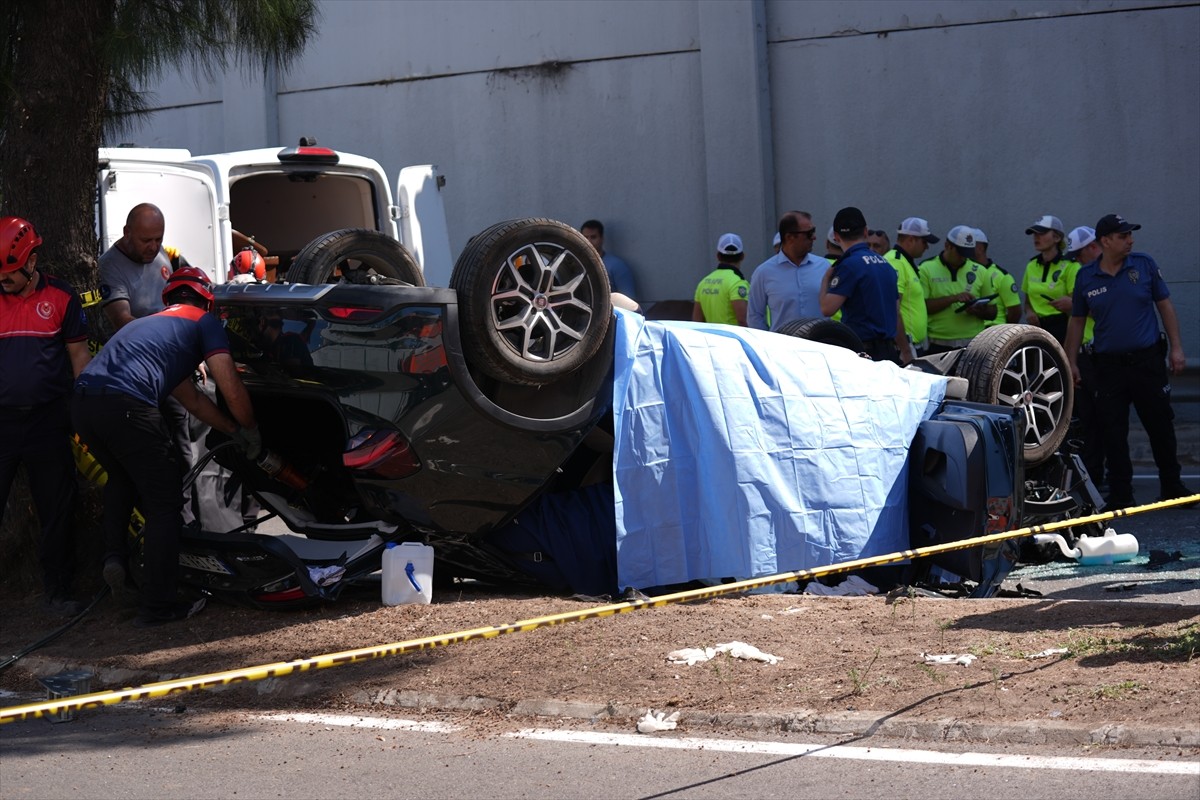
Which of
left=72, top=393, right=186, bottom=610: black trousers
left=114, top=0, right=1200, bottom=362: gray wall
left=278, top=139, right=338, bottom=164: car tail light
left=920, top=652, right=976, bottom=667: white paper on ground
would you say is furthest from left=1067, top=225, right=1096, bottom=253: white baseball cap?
Answer: left=72, top=393, right=186, bottom=610: black trousers

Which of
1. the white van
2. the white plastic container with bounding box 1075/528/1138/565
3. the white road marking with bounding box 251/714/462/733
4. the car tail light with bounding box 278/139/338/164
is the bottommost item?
the white plastic container with bounding box 1075/528/1138/565

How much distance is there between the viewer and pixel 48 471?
7.59 metres

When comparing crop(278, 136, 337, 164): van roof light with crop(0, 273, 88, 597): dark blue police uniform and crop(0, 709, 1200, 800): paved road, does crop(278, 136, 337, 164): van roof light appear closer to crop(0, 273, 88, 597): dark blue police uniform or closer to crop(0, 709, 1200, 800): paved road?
crop(0, 273, 88, 597): dark blue police uniform

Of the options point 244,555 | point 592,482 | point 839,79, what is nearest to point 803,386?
point 592,482

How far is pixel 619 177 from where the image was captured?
17.6 metres

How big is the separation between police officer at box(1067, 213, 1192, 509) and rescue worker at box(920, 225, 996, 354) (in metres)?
1.82

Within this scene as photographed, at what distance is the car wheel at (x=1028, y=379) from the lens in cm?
851

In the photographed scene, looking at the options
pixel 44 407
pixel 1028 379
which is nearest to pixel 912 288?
pixel 1028 379

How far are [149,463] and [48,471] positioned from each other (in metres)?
0.79

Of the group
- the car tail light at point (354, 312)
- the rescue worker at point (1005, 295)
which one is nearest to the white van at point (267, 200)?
the car tail light at point (354, 312)

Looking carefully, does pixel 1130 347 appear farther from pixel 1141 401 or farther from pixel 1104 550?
pixel 1104 550

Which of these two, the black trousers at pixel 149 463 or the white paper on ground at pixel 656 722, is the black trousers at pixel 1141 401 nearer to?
the white paper on ground at pixel 656 722

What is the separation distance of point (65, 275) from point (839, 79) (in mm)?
9994

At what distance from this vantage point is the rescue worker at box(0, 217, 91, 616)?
7.45m
